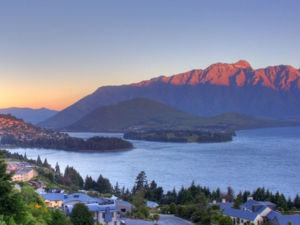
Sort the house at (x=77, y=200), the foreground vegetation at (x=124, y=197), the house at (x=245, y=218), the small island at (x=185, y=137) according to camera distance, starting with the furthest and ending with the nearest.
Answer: the small island at (x=185, y=137) → the house at (x=77, y=200) → the house at (x=245, y=218) → the foreground vegetation at (x=124, y=197)

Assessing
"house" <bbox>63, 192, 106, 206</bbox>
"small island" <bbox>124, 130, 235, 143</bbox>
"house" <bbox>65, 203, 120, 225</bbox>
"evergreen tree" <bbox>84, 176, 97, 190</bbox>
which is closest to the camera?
"house" <bbox>65, 203, 120, 225</bbox>

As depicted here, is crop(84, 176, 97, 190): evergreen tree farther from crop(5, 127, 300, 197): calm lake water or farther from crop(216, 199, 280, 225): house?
crop(216, 199, 280, 225): house

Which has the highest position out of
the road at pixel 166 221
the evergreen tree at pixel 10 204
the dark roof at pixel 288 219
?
the evergreen tree at pixel 10 204

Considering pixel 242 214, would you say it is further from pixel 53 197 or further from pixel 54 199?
pixel 53 197

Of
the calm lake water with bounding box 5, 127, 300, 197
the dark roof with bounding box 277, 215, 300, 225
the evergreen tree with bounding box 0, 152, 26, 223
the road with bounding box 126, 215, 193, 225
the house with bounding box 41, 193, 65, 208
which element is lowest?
the calm lake water with bounding box 5, 127, 300, 197

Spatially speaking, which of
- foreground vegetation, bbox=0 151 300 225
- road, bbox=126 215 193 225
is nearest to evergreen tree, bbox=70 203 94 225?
foreground vegetation, bbox=0 151 300 225

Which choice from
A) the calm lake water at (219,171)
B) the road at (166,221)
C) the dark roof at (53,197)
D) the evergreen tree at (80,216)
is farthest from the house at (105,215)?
the calm lake water at (219,171)

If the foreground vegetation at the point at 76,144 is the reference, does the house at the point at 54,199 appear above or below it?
above

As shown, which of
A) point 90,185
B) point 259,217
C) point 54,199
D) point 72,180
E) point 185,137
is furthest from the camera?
point 185,137

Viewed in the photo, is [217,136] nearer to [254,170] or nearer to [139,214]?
[254,170]

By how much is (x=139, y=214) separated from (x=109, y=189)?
1372 centimetres

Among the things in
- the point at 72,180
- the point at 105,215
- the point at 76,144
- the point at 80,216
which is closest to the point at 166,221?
the point at 105,215

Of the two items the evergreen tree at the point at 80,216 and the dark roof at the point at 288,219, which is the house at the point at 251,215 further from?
the evergreen tree at the point at 80,216

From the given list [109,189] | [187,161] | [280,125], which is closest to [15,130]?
[187,161]
